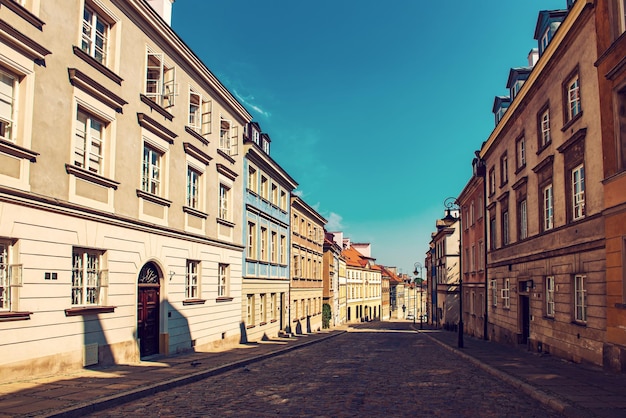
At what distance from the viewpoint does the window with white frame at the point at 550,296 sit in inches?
746

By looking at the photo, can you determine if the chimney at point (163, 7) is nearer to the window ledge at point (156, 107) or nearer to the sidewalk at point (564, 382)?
the window ledge at point (156, 107)

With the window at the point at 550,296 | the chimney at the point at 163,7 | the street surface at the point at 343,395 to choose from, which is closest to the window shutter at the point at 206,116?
the chimney at the point at 163,7

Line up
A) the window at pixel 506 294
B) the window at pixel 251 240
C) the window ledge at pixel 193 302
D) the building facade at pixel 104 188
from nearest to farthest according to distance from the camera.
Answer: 1. the building facade at pixel 104 188
2. the window ledge at pixel 193 302
3. the window at pixel 506 294
4. the window at pixel 251 240

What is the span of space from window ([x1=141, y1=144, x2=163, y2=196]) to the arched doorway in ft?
7.48

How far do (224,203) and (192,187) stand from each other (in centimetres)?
357

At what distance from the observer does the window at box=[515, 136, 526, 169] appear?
2300 centimetres

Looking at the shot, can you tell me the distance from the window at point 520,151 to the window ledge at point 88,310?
55.5 feet

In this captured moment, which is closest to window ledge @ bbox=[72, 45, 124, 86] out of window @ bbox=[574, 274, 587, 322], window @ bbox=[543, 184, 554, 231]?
window @ bbox=[574, 274, 587, 322]

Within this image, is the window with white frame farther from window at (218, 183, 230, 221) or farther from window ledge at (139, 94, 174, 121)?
window ledge at (139, 94, 174, 121)

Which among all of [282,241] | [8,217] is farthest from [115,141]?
[282,241]

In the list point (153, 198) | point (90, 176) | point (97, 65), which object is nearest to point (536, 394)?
point (90, 176)

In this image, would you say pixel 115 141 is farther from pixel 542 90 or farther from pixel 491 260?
pixel 491 260

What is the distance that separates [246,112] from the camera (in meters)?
25.5

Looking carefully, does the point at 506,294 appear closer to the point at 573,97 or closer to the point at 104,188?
the point at 573,97
